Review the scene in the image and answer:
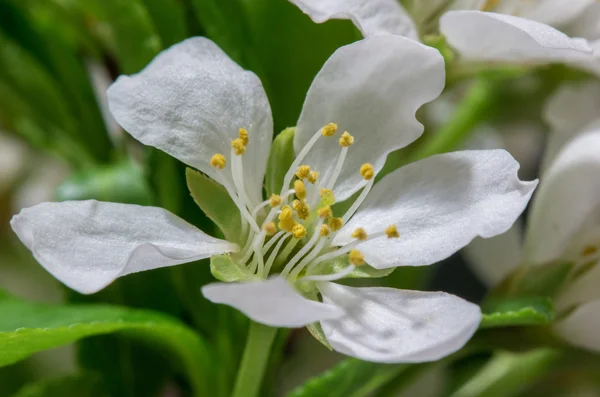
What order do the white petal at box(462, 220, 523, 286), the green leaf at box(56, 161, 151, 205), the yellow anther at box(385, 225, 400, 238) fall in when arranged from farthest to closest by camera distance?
the white petal at box(462, 220, 523, 286)
the green leaf at box(56, 161, 151, 205)
the yellow anther at box(385, 225, 400, 238)

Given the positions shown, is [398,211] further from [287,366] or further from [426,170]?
[287,366]

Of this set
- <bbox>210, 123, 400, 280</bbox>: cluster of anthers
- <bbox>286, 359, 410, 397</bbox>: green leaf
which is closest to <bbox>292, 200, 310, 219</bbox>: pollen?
<bbox>210, 123, 400, 280</bbox>: cluster of anthers

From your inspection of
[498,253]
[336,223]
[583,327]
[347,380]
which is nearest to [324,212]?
[336,223]

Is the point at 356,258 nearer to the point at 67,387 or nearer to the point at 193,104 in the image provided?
the point at 193,104

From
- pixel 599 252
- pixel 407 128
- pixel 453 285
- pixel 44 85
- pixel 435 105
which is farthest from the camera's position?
pixel 453 285

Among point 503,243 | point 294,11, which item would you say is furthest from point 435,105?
point 294,11

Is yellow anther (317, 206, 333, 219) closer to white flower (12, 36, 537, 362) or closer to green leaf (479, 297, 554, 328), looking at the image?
white flower (12, 36, 537, 362)
